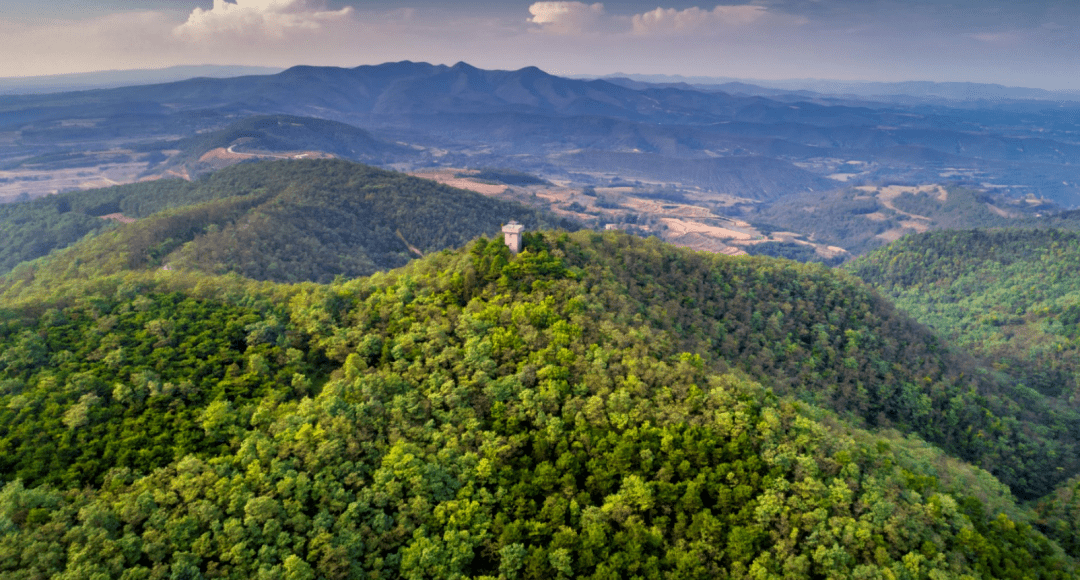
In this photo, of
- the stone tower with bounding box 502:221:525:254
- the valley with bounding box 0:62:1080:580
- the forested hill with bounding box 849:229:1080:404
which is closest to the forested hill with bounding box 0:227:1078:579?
the valley with bounding box 0:62:1080:580

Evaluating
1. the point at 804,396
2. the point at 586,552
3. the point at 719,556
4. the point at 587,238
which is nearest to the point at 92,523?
the point at 586,552

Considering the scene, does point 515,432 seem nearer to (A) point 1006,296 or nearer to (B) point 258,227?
(B) point 258,227

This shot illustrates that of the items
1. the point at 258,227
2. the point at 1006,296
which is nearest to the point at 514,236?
the point at 258,227

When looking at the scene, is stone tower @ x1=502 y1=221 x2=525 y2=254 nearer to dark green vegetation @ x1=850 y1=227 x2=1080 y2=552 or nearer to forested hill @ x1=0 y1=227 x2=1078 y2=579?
forested hill @ x1=0 y1=227 x2=1078 y2=579

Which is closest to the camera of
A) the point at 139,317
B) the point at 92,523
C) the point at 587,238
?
the point at 92,523

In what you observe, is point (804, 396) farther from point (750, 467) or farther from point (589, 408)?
point (589, 408)

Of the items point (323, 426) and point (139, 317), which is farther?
point (139, 317)

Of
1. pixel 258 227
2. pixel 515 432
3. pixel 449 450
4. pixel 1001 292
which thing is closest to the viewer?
pixel 449 450
